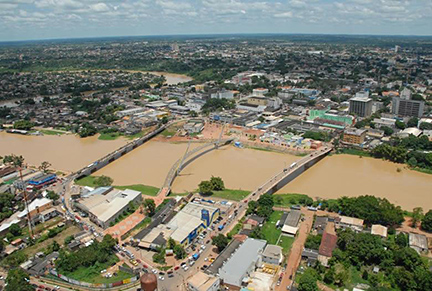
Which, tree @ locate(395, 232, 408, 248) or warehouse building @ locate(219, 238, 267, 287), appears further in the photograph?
tree @ locate(395, 232, 408, 248)

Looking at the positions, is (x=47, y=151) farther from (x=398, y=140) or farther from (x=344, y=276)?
(x=398, y=140)

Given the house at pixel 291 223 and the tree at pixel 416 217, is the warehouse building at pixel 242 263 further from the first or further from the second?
the tree at pixel 416 217

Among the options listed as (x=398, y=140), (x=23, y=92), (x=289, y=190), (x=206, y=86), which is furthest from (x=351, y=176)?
(x=23, y=92)

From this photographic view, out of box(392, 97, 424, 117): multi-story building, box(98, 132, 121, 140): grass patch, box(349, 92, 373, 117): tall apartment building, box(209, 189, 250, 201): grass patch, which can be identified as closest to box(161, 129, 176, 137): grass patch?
box(98, 132, 121, 140): grass patch

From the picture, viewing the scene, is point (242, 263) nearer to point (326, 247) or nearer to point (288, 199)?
point (326, 247)

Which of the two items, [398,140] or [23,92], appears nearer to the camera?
[398,140]

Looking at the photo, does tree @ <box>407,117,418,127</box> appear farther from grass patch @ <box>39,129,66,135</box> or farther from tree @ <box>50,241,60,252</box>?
grass patch @ <box>39,129,66,135</box>
